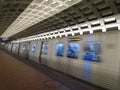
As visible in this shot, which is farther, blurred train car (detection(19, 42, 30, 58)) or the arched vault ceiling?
the arched vault ceiling

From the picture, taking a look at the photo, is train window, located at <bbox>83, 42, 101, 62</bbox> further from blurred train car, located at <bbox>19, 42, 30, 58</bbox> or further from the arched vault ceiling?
the arched vault ceiling

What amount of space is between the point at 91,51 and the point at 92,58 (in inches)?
14.0

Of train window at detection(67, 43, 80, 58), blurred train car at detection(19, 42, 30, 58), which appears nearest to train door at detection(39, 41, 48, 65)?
train window at detection(67, 43, 80, 58)

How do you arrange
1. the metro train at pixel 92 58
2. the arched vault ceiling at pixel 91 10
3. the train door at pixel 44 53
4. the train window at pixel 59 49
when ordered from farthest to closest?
the arched vault ceiling at pixel 91 10 → the train door at pixel 44 53 → the train window at pixel 59 49 → the metro train at pixel 92 58

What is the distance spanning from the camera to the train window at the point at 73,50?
8.38 meters

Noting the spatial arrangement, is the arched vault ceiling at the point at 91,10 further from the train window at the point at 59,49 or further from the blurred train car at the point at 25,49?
the train window at the point at 59,49

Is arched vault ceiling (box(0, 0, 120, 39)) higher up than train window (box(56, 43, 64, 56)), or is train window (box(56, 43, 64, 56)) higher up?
arched vault ceiling (box(0, 0, 120, 39))

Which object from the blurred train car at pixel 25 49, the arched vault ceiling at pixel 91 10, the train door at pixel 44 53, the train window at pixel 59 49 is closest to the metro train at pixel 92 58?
the train window at pixel 59 49

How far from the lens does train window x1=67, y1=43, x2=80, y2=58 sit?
27.5 ft

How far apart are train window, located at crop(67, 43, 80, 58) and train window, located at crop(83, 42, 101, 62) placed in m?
0.70

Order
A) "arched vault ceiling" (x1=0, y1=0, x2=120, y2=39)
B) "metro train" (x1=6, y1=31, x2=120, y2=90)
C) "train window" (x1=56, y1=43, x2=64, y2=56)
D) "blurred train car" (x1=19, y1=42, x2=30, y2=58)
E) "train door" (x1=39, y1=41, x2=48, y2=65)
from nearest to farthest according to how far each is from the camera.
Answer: "metro train" (x1=6, y1=31, x2=120, y2=90)
"train window" (x1=56, y1=43, x2=64, y2=56)
"train door" (x1=39, y1=41, x2=48, y2=65)
"blurred train car" (x1=19, y1=42, x2=30, y2=58)
"arched vault ceiling" (x1=0, y1=0, x2=120, y2=39)

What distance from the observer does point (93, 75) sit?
23.4 feet

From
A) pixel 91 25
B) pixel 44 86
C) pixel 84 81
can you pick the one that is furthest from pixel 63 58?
pixel 91 25

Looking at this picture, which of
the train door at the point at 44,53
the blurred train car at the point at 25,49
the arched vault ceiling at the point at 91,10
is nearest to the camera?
the train door at the point at 44,53
